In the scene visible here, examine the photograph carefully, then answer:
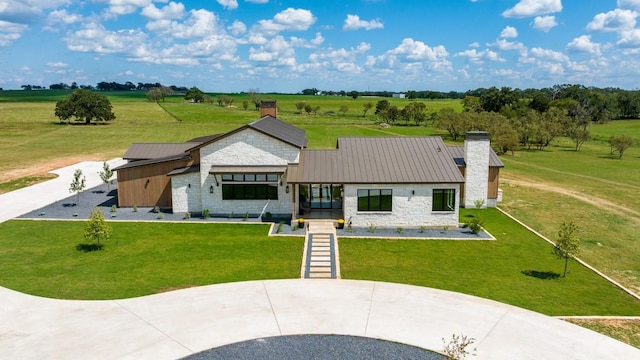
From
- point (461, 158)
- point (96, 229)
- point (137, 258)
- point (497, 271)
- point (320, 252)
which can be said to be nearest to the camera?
point (497, 271)

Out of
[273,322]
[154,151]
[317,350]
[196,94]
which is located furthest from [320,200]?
[196,94]

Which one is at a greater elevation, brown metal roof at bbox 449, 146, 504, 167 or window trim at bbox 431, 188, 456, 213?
brown metal roof at bbox 449, 146, 504, 167

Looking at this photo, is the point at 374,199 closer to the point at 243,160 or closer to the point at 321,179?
the point at 321,179

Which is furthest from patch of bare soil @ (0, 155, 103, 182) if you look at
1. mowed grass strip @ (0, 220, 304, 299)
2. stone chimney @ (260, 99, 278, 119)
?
stone chimney @ (260, 99, 278, 119)

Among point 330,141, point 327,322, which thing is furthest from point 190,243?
point 330,141

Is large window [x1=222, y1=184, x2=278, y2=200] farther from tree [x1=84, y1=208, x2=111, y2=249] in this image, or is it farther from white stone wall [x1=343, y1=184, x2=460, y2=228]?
tree [x1=84, y1=208, x2=111, y2=249]

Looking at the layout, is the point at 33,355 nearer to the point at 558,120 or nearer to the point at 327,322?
the point at 327,322
